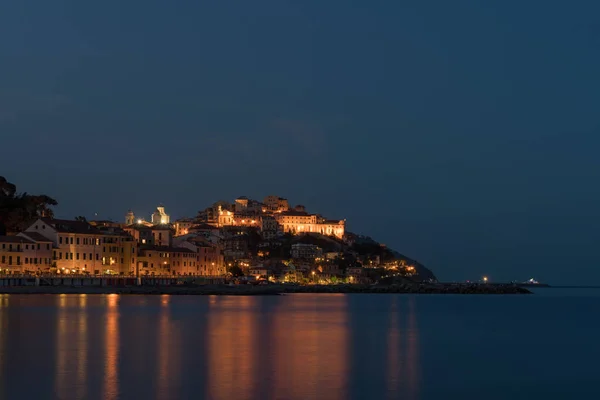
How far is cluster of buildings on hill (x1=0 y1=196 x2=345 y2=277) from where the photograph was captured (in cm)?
7956

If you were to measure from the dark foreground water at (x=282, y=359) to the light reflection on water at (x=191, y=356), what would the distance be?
4 cm

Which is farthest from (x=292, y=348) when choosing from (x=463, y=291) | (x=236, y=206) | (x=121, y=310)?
(x=236, y=206)

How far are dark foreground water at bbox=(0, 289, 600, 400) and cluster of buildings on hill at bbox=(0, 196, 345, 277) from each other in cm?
3312

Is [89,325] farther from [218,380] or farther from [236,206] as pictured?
[236,206]

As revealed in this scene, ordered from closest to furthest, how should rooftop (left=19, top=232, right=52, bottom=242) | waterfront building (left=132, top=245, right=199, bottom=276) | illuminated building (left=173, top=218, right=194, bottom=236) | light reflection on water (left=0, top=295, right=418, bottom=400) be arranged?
1. light reflection on water (left=0, top=295, right=418, bottom=400)
2. rooftop (left=19, top=232, right=52, bottom=242)
3. waterfront building (left=132, top=245, right=199, bottom=276)
4. illuminated building (left=173, top=218, right=194, bottom=236)

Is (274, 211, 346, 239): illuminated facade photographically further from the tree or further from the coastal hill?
the tree

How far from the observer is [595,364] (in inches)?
1152

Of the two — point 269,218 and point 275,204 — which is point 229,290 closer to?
point 269,218

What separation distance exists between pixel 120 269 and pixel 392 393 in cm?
7308

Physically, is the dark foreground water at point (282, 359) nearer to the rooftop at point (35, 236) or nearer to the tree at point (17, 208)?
the rooftop at point (35, 236)

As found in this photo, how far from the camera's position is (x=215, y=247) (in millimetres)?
112625

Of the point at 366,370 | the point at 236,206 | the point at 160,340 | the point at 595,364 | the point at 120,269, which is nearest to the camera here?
the point at 366,370

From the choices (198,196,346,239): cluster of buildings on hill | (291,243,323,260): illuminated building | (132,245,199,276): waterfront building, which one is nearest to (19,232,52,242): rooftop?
(132,245,199,276): waterfront building

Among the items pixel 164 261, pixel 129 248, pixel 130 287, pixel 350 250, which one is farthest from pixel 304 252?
pixel 130 287
